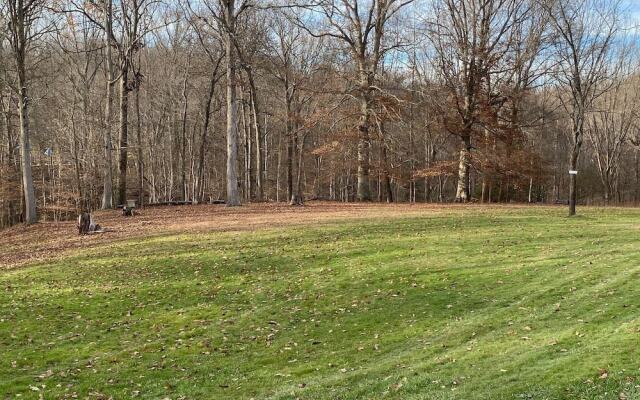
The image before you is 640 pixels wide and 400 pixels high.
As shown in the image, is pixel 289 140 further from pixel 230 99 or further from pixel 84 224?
pixel 84 224

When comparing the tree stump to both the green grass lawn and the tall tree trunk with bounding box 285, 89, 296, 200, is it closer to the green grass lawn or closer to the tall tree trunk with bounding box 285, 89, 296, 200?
the green grass lawn

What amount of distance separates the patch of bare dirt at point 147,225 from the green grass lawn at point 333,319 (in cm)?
198

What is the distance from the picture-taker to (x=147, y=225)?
19594mm

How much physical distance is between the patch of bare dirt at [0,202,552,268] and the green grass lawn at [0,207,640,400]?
198cm

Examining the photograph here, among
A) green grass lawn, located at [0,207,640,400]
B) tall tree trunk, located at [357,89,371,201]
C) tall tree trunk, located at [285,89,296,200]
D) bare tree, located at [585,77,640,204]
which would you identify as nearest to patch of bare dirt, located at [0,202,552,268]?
green grass lawn, located at [0,207,640,400]

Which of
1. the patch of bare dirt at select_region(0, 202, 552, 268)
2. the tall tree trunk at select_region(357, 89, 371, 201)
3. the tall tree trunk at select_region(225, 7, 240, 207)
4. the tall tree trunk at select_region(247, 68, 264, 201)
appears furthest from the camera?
the tall tree trunk at select_region(247, 68, 264, 201)

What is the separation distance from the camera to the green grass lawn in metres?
6.27

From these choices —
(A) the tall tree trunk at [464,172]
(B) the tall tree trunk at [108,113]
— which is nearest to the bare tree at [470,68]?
(A) the tall tree trunk at [464,172]

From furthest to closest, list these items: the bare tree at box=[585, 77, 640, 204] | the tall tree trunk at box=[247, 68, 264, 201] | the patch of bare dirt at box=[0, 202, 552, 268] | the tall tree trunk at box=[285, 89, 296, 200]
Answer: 1. the bare tree at box=[585, 77, 640, 204]
2. the tall tree trunk at box=[247, 68, 264, 201]
3. the tall tree trunk at box=[285, 89, 296, 200]
4. the patch of bare dirt at box=[0, 202, 552, 268]

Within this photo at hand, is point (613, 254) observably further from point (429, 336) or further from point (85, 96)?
point (85, 96)

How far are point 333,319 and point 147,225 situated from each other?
12324mm

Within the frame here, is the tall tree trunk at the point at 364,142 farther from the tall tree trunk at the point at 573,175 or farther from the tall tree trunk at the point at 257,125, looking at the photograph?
the tall tree trunk at the point at 573,175

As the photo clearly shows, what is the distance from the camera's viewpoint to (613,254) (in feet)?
39.5

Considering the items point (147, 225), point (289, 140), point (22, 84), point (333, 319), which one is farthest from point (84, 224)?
point (289, 140)
